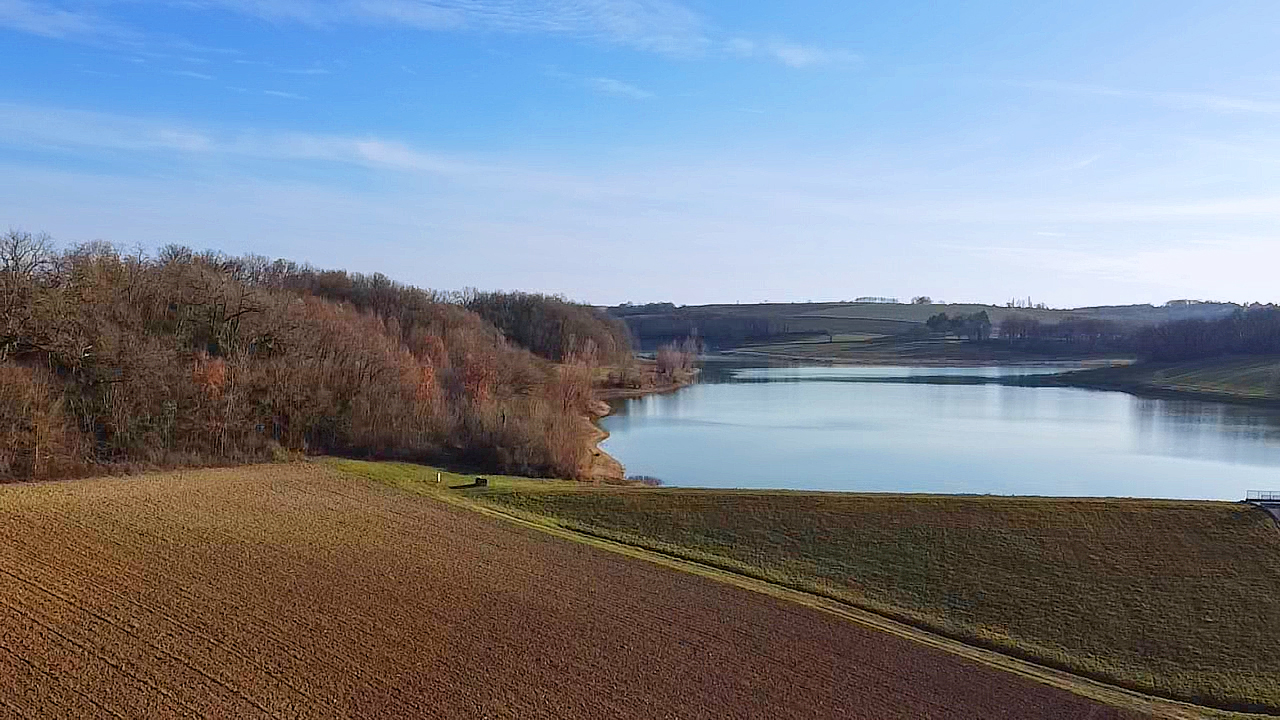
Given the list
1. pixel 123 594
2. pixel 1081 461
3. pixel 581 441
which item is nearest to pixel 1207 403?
pixel 1081 461

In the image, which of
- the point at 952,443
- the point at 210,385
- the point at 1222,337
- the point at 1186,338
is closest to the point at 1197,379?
the point at 1222,337

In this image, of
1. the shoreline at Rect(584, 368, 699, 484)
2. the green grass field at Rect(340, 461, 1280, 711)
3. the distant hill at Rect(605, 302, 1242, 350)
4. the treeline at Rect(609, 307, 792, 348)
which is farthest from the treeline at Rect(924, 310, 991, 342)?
the green grass field at Rect(340, 461, 1280, 711)

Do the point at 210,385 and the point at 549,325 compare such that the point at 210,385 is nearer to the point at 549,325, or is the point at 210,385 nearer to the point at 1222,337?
the point at 549,325

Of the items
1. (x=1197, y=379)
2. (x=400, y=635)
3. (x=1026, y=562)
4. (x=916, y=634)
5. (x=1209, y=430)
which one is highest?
(x=1197, y=379)

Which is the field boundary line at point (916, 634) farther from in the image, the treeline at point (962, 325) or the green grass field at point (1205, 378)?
the treeline at point (962, 325)

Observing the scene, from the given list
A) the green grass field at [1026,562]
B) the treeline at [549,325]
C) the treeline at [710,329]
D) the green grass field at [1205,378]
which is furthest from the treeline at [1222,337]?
the green grass field at [1026,562]

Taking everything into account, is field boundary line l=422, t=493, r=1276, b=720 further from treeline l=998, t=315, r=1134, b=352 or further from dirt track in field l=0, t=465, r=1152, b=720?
treeline l=998, t=315, r=1134, b=352

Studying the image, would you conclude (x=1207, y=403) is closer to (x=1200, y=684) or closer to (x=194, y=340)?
(x=1200, y=684)
